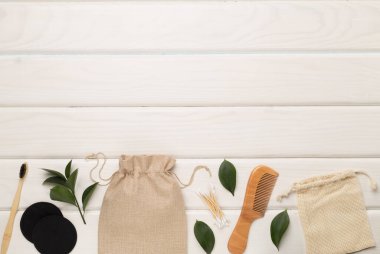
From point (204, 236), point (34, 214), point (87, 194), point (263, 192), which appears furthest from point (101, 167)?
point (263, 192)

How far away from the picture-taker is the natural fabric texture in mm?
897

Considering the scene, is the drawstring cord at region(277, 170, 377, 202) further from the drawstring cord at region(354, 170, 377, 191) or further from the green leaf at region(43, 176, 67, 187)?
the green leaf at region(43, 176, 67, 187)

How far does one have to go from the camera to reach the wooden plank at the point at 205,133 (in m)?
0.93

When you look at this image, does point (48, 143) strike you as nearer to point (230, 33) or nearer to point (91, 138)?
point (91, 138)

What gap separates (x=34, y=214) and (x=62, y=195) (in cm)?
9

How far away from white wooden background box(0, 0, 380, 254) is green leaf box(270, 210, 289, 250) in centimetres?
10

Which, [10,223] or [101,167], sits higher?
[101,167]

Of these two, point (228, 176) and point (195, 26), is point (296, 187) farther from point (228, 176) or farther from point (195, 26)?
point (195, 26)

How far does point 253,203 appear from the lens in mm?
904

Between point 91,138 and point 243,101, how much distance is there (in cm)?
40

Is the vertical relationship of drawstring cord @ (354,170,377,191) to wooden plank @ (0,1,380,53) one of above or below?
below

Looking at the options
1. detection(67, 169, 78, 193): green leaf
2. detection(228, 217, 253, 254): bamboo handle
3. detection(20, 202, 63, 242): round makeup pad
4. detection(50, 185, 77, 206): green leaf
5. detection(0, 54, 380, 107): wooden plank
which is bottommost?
detection(228, 217, 253, 254): bamboo handle

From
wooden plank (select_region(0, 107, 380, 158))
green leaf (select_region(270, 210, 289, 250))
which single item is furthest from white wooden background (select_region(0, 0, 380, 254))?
green leaf (select_region(270, 210, 289, 250))

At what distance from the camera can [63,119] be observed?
931 millimetres
